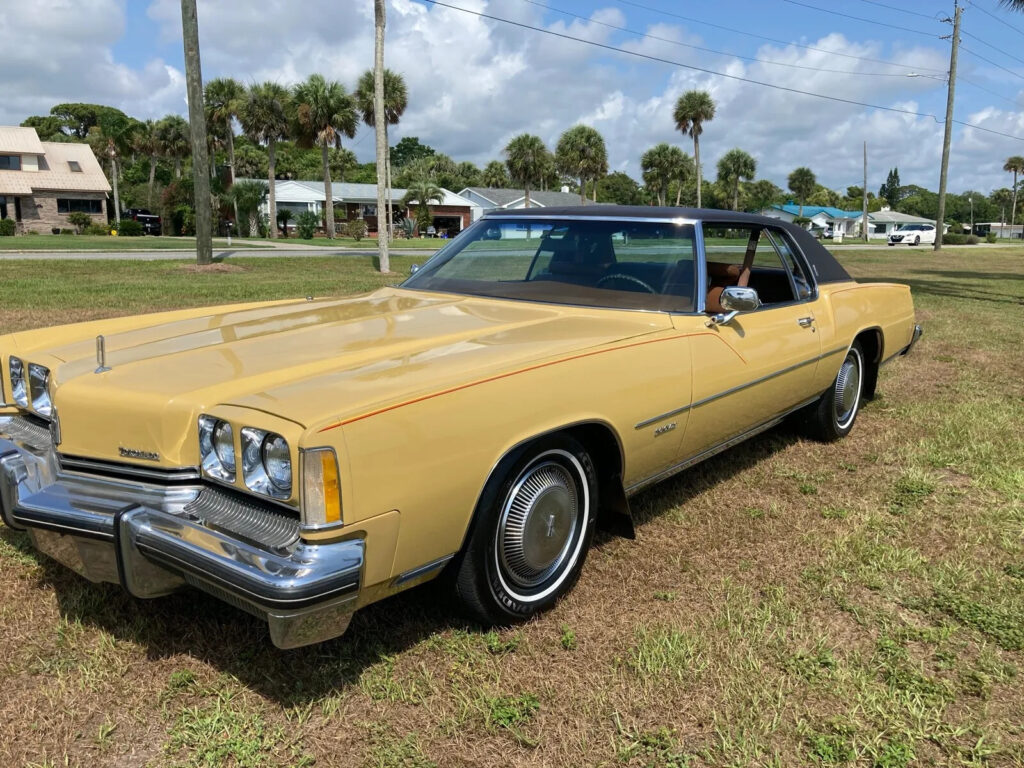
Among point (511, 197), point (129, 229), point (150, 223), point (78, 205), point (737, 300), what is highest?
point (511, 197)

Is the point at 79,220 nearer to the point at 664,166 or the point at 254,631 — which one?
the point at 664,166

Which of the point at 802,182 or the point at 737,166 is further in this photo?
the point at 802,182

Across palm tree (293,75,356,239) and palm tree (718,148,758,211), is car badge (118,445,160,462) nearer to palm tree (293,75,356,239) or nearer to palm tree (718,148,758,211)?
palm tree (293,75,356,239)

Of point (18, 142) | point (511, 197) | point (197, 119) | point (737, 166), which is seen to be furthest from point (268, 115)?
point (737, 166)

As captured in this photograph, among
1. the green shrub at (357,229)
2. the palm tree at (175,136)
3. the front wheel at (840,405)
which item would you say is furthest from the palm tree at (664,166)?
the front wheel at (840,405)

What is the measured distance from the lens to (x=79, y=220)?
4162cm

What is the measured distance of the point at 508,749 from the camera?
2.09 metres

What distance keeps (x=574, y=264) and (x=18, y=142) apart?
49726mm

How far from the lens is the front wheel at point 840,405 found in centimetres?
462

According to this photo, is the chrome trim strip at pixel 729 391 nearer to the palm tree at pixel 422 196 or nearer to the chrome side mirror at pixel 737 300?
the chrome side mirror at pixel 737 300

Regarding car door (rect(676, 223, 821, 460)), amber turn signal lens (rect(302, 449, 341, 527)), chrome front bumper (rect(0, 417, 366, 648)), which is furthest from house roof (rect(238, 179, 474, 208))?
amber turn signal lens (rect(302, 449, 341, 527))

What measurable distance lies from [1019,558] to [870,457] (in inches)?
52.4

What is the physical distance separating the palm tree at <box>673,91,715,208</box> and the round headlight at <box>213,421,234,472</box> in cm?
4783

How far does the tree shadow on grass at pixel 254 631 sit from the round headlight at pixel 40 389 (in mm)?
630
